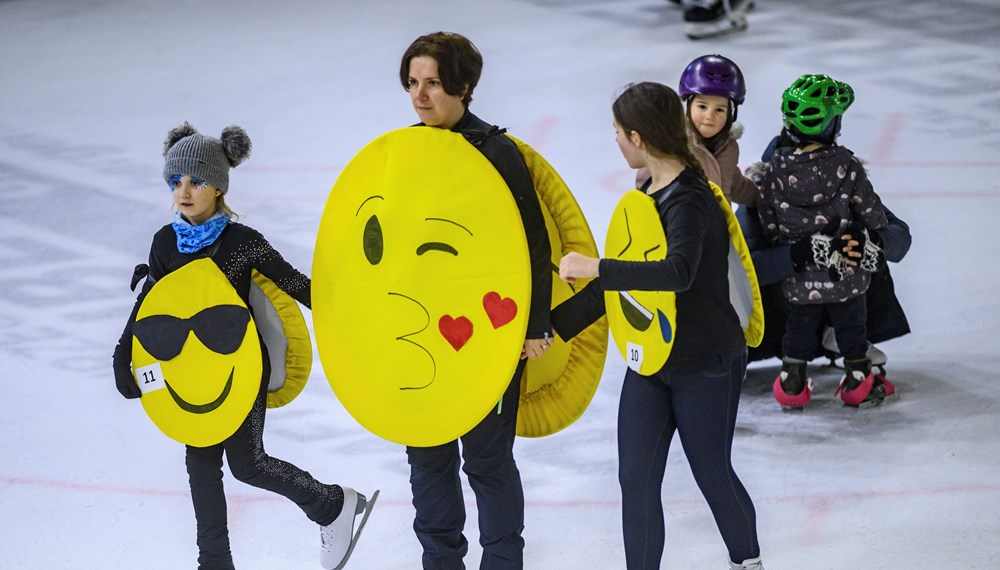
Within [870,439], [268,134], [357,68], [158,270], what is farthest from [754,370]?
[357,68]

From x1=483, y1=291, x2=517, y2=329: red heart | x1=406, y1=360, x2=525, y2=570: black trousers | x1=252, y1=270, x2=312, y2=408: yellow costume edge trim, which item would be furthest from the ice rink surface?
x1=483, y1=291, x2=517, y2=329: red heart

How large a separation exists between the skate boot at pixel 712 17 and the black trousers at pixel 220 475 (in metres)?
7.24

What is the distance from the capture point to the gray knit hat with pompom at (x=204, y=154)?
3.43 meters

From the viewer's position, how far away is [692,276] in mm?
3025

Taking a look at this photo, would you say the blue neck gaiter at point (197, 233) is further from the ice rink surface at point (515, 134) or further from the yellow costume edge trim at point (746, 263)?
the yellow costume edge trim at point (746, 263)

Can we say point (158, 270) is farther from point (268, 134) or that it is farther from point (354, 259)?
point (268, 134)

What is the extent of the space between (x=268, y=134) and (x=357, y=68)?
1739mm

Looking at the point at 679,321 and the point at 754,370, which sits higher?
the point at 679,321

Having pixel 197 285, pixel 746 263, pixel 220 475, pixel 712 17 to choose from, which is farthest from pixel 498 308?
pixel 712 17

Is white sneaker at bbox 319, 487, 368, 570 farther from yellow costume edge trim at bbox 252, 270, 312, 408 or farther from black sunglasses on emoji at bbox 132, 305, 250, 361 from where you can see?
black sunglasses on emoji at bbox 132, 305, 250, 361

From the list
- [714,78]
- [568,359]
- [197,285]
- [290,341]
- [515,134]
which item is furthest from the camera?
[515,134]

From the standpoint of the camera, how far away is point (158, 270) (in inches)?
138

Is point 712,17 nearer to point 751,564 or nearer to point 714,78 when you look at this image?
point 714,78

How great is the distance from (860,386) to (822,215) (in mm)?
715
